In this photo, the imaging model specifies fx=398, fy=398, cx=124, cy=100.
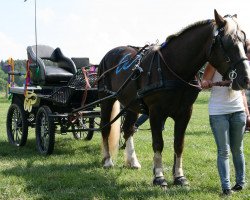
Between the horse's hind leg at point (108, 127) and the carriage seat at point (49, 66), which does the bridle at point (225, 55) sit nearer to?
the horse's hind leg at point (108, 127)

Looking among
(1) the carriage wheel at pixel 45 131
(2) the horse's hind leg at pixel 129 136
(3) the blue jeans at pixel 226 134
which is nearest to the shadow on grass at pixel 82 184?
(2) the horse's hind leg at pixel 129 136

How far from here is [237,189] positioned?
478cm

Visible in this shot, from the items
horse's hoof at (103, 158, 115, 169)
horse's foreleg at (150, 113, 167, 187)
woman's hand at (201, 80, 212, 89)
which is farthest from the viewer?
horse's hoof at (103, 158, 115, 169)

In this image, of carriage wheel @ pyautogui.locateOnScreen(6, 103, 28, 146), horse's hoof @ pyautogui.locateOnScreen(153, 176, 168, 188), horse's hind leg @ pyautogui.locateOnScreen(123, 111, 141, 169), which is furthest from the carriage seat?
horse's hoof @ pyautogui.locateOnScreen(153, 176, 168, 188)

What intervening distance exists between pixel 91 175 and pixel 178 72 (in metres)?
2.14

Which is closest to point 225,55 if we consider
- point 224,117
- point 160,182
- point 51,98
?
point 224,117

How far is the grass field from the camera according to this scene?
15.7 feet

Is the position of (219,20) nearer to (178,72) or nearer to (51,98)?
(178,72)

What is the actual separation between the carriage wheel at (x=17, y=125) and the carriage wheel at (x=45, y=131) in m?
0.66

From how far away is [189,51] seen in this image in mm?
4672

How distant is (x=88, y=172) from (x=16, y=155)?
2065mm

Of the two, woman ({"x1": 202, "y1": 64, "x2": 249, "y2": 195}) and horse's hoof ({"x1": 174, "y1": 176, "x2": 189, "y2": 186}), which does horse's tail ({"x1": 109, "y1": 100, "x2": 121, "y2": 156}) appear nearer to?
horse's hoof ({"x1": 174, "y1": 176, "x2": 189, "y2": 186})

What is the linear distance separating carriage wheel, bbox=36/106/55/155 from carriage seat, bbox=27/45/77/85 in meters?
0.78

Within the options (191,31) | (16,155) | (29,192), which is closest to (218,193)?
(191,31)
